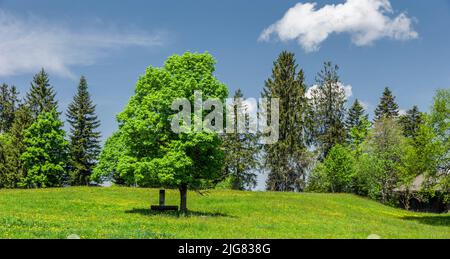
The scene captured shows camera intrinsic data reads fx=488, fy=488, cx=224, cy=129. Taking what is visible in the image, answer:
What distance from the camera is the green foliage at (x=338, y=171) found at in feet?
243

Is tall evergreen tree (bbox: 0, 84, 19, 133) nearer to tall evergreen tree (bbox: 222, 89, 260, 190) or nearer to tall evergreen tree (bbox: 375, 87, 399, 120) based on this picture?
tall evergreen tree (bbox: 222, 89, 260, 190)

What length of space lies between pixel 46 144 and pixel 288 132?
38760 millimetres

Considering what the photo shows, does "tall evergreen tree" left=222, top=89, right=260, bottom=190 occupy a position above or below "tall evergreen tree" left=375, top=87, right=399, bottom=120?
below

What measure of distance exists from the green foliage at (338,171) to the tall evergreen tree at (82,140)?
126 feet

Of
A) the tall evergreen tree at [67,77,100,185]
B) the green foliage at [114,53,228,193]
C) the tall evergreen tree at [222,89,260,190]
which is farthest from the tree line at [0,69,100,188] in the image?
the green foliage at [114,53,228,193]

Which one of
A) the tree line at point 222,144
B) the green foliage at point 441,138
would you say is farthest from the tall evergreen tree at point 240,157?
the green foliage at point 441,138

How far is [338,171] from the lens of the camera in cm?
7438

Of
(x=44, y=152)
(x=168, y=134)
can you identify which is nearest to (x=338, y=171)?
(x=44, y=152)

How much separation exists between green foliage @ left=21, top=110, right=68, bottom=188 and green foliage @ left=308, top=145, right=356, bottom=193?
40.4m

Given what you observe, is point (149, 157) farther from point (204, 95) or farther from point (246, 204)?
point (246, 204)

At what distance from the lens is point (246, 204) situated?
4447 centimetres

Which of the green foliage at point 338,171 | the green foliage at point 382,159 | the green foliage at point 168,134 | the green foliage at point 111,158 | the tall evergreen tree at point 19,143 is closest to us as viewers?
the green foliage at point 168,134

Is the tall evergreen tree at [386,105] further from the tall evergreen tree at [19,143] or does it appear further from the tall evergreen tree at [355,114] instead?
the tall evergreen tree at [19,143]

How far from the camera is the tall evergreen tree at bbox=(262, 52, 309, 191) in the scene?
81.9 m
